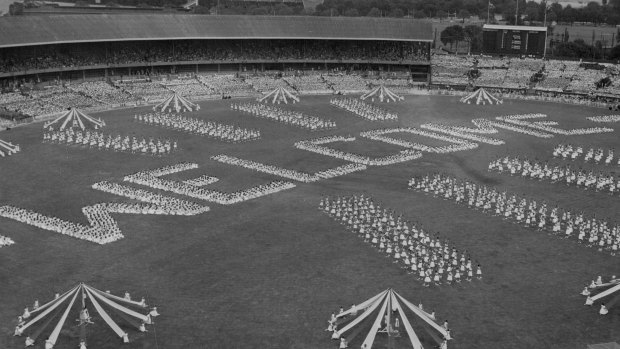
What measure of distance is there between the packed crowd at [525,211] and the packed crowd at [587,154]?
12.9 m

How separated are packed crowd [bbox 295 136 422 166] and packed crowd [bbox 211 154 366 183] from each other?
A: 1639 mm

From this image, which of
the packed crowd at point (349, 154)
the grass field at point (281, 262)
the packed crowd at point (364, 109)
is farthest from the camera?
the packed crowd at point (364, 109)

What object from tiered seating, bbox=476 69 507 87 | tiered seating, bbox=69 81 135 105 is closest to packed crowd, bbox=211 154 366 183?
tiered seating, bbox=69 81 135 105

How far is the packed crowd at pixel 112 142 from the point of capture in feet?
198

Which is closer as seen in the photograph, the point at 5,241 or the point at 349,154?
the point at 5,241

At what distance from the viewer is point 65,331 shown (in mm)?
29625

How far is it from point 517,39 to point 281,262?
244 feet

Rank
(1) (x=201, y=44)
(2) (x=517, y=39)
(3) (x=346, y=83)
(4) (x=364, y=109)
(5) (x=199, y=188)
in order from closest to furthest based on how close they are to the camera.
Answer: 1. (5) (x=199, y=188)
2. (4) (x=364, y=109)
3. (3) (x=346, y=83)
4. (1) (x=201, y=44)
5. (2) (x=517, y=39)

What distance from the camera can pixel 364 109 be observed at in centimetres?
7925

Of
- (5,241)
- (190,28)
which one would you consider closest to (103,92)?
(190,28)

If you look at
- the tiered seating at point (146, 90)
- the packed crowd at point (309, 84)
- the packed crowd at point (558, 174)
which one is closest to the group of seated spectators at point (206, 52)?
the tiered seating at point (146, 90)

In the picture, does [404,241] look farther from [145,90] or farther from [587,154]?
[145,90]

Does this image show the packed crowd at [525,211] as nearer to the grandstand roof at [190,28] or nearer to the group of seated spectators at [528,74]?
the group of seated spectators at [528,74]

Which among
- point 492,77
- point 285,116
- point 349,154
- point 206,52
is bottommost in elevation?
point 349,154
